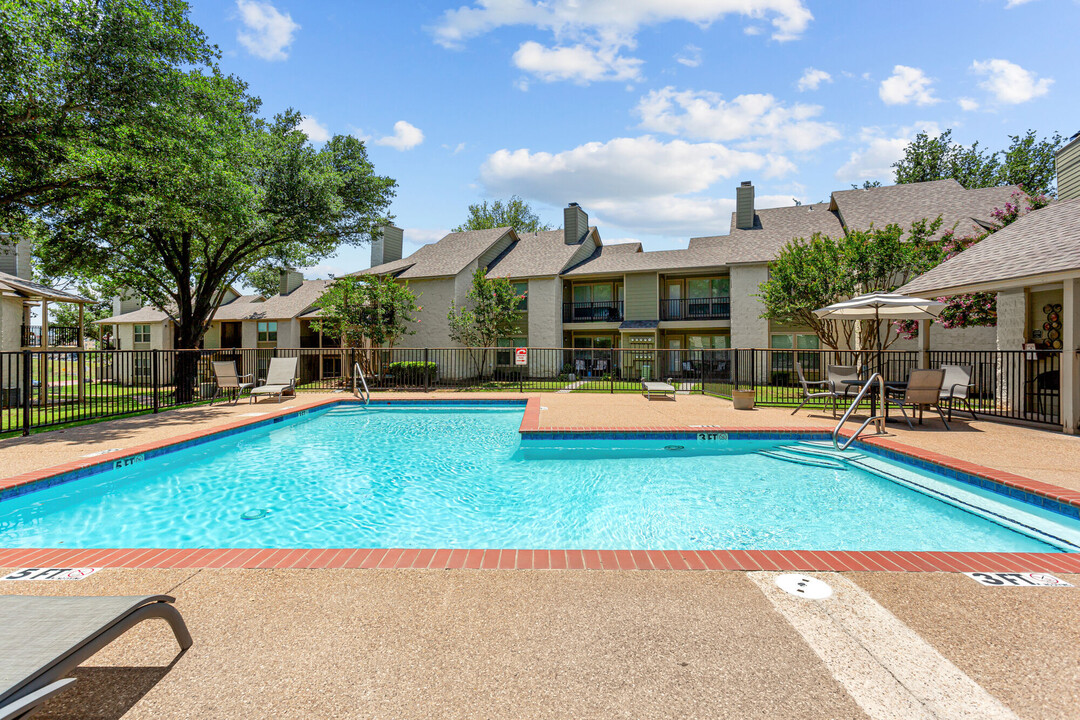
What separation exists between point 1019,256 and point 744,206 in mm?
15793

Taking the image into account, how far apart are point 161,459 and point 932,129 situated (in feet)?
146

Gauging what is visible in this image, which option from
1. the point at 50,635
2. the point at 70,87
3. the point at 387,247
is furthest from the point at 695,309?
the point at 50,635

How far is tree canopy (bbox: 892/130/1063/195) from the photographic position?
30.4m

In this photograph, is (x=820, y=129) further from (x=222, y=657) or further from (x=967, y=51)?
(x=222, y=657)

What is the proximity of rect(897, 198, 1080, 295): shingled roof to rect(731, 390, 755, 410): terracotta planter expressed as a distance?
414 cm

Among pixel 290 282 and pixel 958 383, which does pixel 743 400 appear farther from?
pixel 290 282

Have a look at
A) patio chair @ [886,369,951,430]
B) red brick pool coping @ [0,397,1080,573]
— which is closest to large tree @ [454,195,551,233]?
patio chair @ [886,369,951,430]

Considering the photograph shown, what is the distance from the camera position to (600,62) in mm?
11617

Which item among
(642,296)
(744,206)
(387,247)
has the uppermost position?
(744,206)

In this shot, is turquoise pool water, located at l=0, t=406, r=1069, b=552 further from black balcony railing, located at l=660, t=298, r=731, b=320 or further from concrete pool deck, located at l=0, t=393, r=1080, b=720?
black balcony railing, located at l=660, t=298, r=731, b=320

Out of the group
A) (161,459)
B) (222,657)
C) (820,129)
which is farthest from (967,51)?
(161,459)

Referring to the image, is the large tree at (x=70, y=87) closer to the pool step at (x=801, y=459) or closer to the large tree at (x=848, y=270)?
the pool step at (x=801, y=459)

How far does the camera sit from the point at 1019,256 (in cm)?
948

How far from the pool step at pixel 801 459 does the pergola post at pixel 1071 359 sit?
435cm
